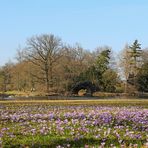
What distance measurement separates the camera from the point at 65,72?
232 ft

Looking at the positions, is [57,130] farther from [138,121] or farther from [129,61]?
[129,61]

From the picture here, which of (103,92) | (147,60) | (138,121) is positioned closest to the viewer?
(138,121)

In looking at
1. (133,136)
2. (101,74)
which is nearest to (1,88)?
(101,74)

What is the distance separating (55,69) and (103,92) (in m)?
9.78

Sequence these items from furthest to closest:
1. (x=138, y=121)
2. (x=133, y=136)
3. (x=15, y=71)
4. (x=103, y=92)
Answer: (x=15, y=71) → (x=103, y=92) → (x=138, y=121) → (x=133, y=136)

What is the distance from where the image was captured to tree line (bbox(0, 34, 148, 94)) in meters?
71.8

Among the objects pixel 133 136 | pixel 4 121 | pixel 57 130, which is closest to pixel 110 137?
pixel 133 136

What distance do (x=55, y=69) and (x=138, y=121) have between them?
5902cm

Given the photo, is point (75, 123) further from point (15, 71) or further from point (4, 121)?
point (15, 71)

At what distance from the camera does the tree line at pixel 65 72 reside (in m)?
71.8

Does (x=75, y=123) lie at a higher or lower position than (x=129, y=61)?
lower

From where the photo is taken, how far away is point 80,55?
83.8 meters

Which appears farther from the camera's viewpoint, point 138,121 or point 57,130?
point 138,121

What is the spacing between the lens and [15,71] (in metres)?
76.3
